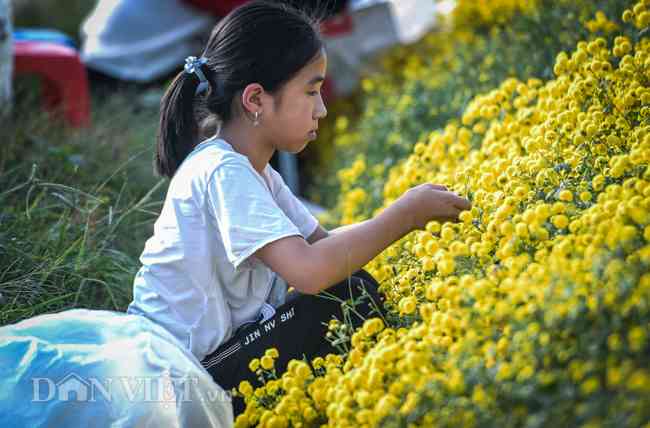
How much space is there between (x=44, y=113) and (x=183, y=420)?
2626mm

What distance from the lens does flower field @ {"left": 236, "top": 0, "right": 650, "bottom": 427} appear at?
1.48 meters

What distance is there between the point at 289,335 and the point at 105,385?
0.52 metres

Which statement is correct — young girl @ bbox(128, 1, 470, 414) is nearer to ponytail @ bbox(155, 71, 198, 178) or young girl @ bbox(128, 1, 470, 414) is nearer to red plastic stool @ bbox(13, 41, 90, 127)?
ponytail @ bbox(155, 71, 198, 178)

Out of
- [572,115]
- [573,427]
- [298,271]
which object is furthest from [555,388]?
[572,115]

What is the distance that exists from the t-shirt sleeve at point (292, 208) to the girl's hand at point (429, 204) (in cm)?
53

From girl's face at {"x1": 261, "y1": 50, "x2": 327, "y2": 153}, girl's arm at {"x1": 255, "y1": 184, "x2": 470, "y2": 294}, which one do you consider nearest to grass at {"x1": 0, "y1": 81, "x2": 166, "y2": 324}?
girl's face at {"x1": 261, "y1": 50, "x2": 327, "y2": 153}

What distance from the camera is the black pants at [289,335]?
2.20 metres

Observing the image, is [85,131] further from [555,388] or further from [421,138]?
[555,388]

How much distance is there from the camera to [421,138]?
4129 millimetres

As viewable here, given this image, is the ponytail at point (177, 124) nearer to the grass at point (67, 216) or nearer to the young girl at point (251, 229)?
the young girl at point (251, 229)

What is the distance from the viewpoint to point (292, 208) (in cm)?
263

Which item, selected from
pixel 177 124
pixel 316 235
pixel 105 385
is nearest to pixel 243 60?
pixel 177 124
